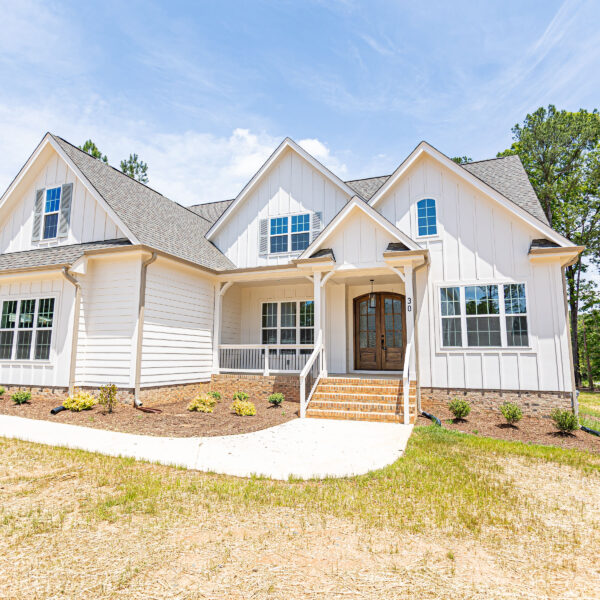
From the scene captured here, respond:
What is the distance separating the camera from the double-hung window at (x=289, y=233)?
45.8ft

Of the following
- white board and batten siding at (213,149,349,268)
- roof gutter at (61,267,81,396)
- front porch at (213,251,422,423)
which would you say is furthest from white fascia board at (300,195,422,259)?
roof gutter at (61,267,81,396)

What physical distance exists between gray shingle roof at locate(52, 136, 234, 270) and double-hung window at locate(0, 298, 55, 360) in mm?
3240

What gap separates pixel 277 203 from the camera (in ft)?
47.6

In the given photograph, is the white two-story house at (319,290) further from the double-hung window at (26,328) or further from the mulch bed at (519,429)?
the mulch bed at (519,429)

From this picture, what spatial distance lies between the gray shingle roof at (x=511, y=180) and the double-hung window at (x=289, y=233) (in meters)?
5.45

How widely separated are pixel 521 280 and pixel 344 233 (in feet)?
15.9

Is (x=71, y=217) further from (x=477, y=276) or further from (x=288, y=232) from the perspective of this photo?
(x=477, y=276)

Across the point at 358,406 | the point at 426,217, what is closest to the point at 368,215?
the point at 426,217

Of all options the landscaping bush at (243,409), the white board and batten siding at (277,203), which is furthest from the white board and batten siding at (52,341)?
the white board and batten siding at (277,203)

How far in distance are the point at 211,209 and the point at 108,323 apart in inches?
355

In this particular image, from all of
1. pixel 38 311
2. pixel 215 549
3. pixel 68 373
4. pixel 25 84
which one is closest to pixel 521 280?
pixel 215 549

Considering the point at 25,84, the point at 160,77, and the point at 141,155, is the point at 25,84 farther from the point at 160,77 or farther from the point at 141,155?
the point at 141,155

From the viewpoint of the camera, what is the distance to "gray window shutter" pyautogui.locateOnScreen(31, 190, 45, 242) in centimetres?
1326

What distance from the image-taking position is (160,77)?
38.3 feet
